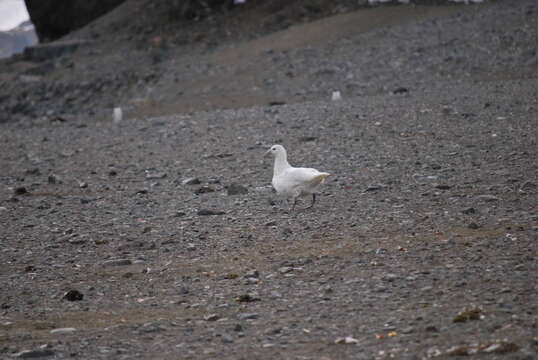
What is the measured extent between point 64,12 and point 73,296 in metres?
39.4

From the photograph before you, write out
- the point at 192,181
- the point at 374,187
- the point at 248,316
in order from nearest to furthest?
the point at 248,316, the point at 374,187, the point at 192,181

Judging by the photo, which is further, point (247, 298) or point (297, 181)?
point (297, 181)

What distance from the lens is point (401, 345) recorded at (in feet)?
17.5

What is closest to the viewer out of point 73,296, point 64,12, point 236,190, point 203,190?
point 73,296

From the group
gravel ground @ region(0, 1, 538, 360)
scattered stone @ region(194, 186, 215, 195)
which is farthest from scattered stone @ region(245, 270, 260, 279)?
scattered stone @ region(194, 186, 215, 195)

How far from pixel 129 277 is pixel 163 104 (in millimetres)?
18587

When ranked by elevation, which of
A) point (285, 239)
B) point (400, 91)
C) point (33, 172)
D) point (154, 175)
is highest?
point (33, 172)

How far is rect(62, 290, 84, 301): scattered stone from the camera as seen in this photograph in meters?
7.14

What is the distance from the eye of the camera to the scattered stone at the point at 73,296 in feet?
23.4

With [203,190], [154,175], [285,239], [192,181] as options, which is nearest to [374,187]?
[285,239]

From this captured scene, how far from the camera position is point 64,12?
4378cm

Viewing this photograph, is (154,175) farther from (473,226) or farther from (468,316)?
(468,316)

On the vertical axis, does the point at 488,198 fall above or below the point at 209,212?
below

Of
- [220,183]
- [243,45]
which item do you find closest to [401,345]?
[220,183]
